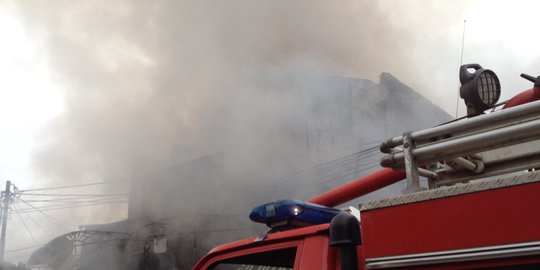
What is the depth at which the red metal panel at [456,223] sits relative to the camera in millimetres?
1039

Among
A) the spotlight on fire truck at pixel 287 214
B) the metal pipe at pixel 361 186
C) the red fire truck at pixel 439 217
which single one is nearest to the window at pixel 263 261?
the red fire truck at pixel 439 217

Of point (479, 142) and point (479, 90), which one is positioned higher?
point (479, 90)

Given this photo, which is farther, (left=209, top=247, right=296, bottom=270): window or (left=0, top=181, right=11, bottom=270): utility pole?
(left=0, top=181, right=11, bottom=270): utility pole

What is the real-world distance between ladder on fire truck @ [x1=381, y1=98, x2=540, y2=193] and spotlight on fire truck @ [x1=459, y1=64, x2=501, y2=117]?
0.27 metres

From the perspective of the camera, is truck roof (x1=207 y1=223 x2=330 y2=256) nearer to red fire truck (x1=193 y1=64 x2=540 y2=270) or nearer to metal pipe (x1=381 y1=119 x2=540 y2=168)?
red fire truck (x1=193 y1=64 x2=540 y2=270)

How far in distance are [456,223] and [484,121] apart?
304 millimetres

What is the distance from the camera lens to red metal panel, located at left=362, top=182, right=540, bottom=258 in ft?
3.41

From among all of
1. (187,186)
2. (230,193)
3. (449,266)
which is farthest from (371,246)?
(187,186)

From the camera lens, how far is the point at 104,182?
14461 millimetres

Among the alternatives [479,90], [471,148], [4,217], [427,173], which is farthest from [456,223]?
[4,217]

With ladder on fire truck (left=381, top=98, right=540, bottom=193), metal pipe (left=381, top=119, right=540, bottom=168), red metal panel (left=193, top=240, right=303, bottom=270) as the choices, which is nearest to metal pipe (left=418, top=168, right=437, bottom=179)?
ladder on fire truck (left=381, top=98, right=540, bottom=193)

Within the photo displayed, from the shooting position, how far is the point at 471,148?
1.27 metres

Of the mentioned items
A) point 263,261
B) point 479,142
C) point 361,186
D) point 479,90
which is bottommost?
point 263,261

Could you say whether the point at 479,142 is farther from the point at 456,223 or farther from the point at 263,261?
the point at 263,261
